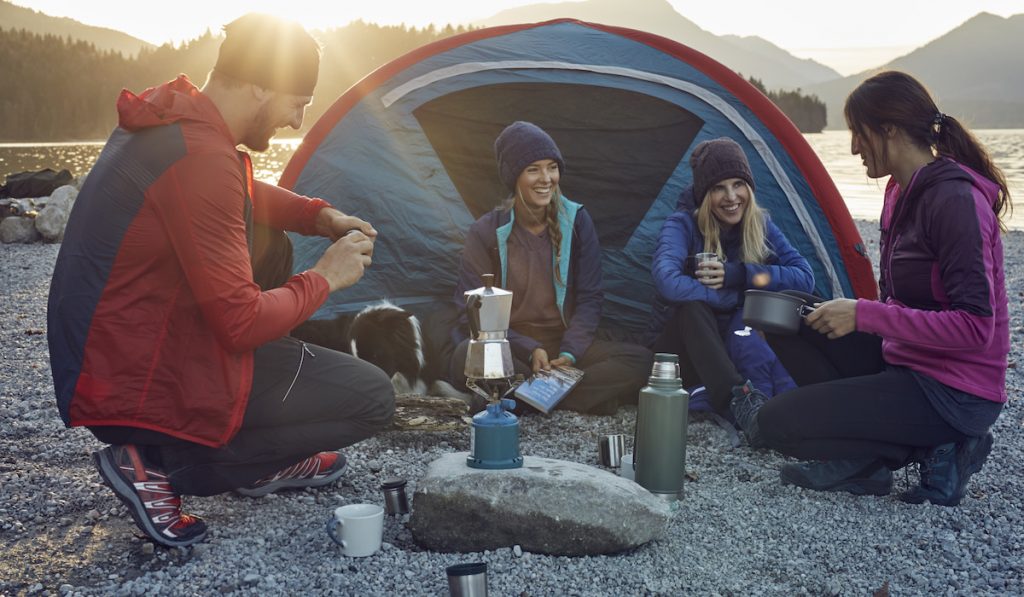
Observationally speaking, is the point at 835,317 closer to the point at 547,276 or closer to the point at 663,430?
the point at 663,430

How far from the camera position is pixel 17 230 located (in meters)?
10.8

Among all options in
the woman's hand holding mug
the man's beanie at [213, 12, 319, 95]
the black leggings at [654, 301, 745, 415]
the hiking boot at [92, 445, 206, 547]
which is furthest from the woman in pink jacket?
the hiking boot at [92, 445, 206, 547]

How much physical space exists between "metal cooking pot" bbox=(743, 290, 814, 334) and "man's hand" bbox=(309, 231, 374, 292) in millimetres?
1461

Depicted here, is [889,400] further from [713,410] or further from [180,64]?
[180,64]

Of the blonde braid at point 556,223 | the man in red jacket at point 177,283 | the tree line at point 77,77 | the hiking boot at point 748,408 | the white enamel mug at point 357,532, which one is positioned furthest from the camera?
the tree line at point 77,77

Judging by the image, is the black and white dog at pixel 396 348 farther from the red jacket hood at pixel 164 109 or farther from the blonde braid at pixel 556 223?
the red jacket hood at pixel 164 109

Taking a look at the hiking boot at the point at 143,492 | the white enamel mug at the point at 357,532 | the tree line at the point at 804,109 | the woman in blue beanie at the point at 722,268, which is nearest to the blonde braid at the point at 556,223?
the woman in blue beanie at the point at 722,268

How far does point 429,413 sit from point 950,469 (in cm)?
220

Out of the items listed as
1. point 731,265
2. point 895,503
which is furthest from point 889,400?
point 731,265

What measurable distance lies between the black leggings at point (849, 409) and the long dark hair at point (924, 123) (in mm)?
663

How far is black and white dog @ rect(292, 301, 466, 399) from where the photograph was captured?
4.36 m

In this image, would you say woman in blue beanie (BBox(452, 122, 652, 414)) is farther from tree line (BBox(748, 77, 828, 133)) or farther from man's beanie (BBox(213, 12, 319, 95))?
tree line (BBox(748, 77, 828, 133))

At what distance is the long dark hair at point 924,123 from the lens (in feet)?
9.27

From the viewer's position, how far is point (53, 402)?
13.7 ft
